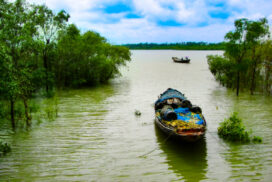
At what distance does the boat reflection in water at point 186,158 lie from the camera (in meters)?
8.73

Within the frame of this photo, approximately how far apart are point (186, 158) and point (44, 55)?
56.0 ft

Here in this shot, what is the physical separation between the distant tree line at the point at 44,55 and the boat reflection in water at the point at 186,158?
7193 mm

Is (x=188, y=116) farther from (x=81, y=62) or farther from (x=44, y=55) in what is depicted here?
(x=81, y=62)

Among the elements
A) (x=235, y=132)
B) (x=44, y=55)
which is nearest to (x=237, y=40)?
(x=235, y=132)

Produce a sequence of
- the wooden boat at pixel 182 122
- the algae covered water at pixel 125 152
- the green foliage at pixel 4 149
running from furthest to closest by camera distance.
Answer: the green foliage at pixel 4 149, the wooden boat at pixel 182 122, the algae covered water at pixel 125 152

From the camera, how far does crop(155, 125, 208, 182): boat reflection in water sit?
28.7 ft

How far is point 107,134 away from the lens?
1294 centimetres

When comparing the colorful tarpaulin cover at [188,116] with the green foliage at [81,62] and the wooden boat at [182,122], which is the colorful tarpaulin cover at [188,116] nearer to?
the wooden boat at [182,122]

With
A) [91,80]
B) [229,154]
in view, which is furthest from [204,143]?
[91,80]

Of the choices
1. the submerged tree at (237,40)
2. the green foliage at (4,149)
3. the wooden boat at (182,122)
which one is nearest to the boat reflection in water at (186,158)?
the wooden boat at (182,122)

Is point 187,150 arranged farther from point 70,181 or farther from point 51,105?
point 51,105

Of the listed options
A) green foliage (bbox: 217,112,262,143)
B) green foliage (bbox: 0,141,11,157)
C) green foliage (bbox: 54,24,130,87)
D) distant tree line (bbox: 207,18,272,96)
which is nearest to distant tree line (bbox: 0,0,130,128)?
green foliage (bbox: 54,24,130,87)

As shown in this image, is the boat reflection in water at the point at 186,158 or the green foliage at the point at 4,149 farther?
the green foliage at the point at 4,149

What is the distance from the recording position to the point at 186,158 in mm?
9914
